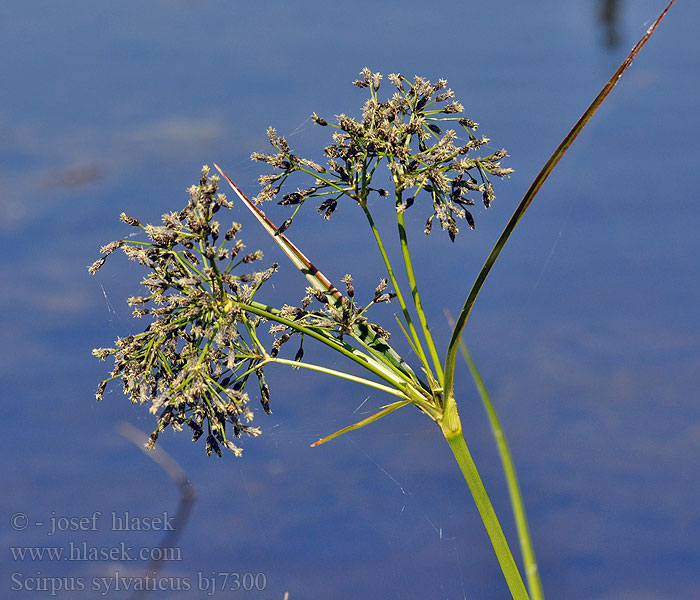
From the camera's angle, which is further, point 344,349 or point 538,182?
point 344,349

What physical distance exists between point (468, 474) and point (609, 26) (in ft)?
23.3

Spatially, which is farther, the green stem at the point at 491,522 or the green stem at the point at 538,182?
the green stem at the point at 491,522

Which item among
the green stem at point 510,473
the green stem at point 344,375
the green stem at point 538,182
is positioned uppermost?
the green stem at point 538,182

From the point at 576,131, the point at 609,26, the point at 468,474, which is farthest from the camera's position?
the point at 609,26

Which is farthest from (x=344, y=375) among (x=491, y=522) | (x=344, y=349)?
(x=491, y=522)

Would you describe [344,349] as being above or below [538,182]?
below

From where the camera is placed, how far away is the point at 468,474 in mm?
2055

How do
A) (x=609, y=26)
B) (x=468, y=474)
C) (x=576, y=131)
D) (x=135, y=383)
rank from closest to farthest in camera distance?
(x=576, y=131), (x=468, y=474), (x=135, y=383), (x=609, y=26)

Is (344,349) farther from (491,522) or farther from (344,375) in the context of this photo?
(491,522)

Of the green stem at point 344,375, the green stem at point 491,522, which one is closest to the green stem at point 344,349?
the green stem at point 344,375

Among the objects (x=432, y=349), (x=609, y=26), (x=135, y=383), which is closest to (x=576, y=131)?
(x=432, y=349)

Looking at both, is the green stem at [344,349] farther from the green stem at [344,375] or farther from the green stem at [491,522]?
the green stem at [491,522]

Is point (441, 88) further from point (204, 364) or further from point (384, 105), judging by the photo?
point (204, 364)

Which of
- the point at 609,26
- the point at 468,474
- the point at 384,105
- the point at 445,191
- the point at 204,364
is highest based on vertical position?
the point at 609,26
